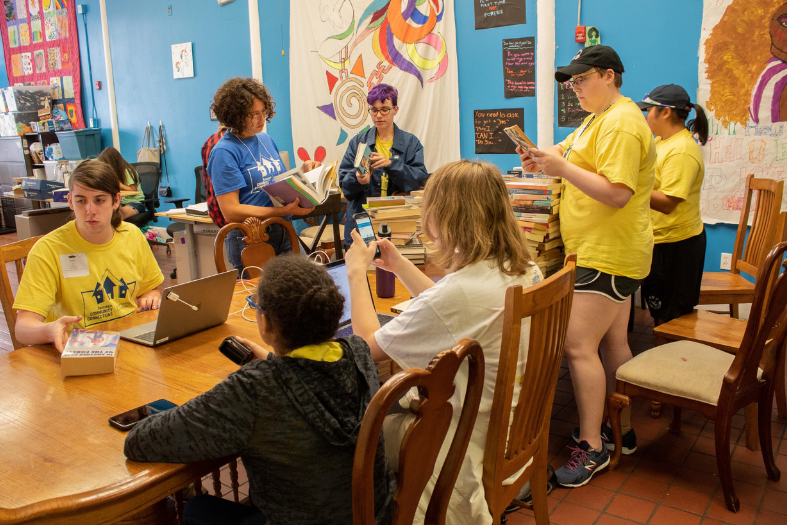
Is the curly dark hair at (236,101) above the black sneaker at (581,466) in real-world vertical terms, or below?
above

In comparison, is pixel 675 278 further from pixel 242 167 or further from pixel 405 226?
pixel 242 167

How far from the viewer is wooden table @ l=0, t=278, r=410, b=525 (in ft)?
3.40

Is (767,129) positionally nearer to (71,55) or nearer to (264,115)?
(264,115)

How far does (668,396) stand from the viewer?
7.22 feet

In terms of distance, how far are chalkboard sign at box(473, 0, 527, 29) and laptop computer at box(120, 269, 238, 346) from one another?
11.2ft

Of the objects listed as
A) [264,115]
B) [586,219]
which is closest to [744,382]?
[586,219]

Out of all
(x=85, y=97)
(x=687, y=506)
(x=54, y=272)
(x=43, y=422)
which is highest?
(x=85, y=97)

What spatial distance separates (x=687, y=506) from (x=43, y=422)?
6.90 ft

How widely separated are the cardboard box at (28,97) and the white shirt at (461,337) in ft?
29.6

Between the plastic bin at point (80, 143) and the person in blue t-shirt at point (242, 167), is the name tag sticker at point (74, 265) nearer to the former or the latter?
the person in blue t-shirt at point (242, 167)

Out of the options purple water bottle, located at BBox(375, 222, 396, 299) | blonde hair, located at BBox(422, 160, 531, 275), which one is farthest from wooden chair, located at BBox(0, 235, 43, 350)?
blonde hair, located at BBox(422, 160, 531, 275)

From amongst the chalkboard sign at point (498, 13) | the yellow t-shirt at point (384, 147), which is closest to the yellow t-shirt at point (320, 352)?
the yellow t-shirt at point (384, 147)

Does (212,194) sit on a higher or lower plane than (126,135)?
lower

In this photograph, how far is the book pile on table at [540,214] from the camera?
2.56m
